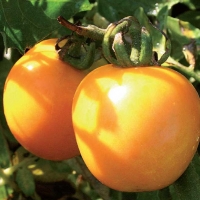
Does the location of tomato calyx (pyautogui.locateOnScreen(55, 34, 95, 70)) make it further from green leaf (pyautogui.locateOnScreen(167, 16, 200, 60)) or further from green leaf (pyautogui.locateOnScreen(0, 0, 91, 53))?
green leaf (pyautogui.locateOnScreen(167, 16, 200, 60))

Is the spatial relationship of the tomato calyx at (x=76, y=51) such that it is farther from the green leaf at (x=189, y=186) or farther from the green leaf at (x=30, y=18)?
the green leaf at (x=189, y=186)

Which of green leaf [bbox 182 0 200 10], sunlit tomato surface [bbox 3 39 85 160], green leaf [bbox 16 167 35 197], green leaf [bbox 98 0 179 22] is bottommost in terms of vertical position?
green leaf [bbox 16 167 35 197]

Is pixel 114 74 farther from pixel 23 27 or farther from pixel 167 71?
pixel 23 27

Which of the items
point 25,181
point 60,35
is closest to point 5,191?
point 25,181

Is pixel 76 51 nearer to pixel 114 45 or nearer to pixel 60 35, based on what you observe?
pixel 114 45

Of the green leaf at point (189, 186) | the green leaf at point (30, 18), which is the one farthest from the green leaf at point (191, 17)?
the green leaf at point (189, 186)

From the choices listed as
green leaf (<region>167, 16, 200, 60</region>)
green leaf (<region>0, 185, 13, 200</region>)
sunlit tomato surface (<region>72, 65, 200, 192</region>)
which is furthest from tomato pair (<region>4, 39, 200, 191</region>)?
green leaf (<region>0, 185, 13, 200</region>)
